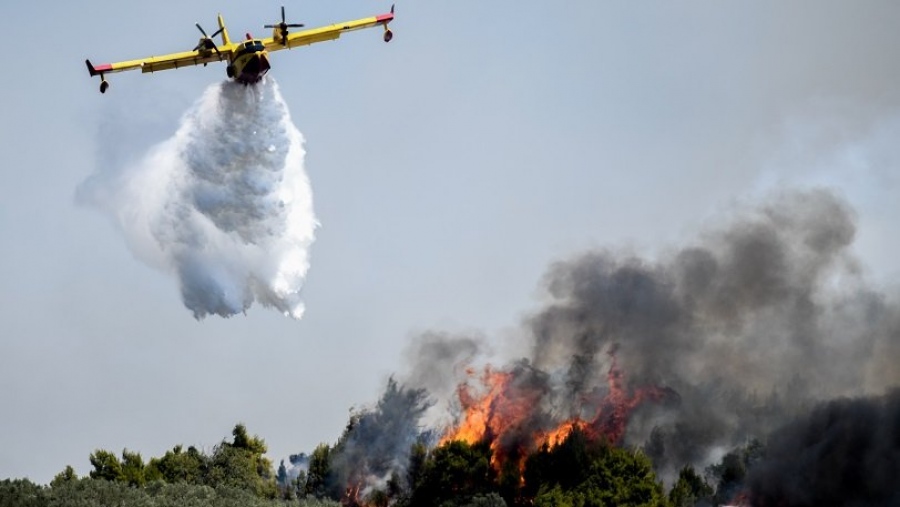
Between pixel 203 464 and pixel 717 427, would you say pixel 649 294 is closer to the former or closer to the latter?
pixel 717 427

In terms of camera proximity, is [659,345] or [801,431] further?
[659,345]

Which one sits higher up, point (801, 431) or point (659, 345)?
point (659, 345)

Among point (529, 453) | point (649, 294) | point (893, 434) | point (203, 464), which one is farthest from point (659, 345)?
point (203, 464)

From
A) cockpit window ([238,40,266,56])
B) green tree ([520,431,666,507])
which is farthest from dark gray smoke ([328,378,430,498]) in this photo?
cockpit window ([238,40,266,56])

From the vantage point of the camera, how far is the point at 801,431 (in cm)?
12412

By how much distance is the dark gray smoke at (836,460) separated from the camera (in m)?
116

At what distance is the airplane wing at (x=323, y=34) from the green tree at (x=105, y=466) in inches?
1803

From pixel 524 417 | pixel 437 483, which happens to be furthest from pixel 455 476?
pixel 524 417

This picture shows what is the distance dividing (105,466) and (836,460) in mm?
61100

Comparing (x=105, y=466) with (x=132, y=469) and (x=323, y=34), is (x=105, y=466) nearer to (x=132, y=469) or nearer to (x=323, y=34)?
(x=132, y=469)

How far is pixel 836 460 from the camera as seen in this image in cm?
11838

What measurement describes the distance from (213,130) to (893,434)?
4900 cm

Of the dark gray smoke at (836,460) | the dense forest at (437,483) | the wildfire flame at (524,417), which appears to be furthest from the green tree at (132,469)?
the dark gray smoke at (836,460)

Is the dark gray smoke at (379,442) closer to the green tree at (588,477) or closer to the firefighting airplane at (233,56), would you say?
the green tree at (588,477)
